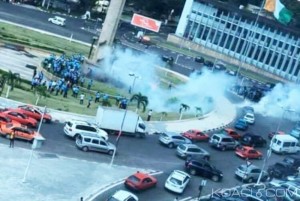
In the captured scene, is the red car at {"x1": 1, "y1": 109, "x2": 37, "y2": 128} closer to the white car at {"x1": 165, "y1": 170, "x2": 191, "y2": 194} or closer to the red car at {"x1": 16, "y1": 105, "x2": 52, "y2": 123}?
the red car at {"x1": 16, "y1": 105, "x2": 52, "y2": 123}

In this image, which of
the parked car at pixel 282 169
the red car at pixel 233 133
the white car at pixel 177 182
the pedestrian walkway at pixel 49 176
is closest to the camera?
the pedestrian walkway at pixel 49 176

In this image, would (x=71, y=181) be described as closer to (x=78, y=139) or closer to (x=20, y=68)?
(x=78, y=139)

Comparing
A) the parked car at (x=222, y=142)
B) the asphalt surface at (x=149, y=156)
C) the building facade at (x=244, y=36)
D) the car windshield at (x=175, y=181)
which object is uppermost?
the building facade at (x=244, y=36)

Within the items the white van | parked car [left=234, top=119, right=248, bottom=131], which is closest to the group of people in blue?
parked car [left=234, top=119, right=248, bottom=131]

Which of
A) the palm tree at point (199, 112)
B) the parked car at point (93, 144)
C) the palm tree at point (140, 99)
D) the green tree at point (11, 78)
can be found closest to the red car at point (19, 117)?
the parked car at point (93, 144)

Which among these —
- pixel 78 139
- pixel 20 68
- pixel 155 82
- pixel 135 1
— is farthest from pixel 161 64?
pixel 78 139

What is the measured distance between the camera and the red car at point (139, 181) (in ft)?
Result: 136

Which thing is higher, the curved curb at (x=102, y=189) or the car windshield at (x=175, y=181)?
the car windshield at (x=175, y=181)

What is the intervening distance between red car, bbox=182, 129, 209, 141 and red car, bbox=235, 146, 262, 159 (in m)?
3.28

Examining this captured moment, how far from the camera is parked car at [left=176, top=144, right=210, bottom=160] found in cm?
5097

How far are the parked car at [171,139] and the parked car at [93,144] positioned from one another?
23.9ft

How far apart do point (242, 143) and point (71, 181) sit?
25121 mm

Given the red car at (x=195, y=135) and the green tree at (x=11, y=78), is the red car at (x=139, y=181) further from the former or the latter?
the green tree at (x=11, y=78)

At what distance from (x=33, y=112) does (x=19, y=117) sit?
8.66ft
